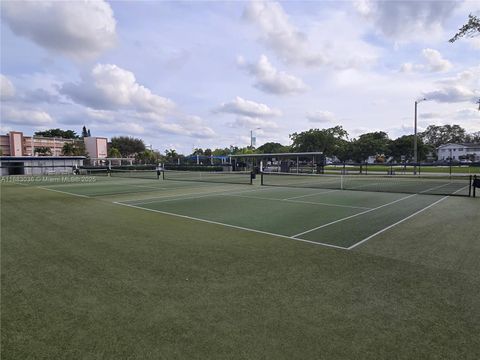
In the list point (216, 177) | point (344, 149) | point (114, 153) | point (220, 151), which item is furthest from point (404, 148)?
point (114, 153)

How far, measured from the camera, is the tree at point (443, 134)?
124875mm

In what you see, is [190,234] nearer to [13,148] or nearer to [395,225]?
[395,225]

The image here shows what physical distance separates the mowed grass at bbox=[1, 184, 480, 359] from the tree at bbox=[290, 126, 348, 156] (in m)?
56.4

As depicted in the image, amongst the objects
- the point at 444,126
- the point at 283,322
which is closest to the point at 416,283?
the point at 283,322

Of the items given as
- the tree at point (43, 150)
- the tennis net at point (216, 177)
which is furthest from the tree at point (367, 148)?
the tree at point (43, 150)

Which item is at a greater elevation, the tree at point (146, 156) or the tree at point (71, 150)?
the tree at point (71, 150)

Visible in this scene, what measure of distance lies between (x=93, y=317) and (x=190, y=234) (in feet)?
13.7

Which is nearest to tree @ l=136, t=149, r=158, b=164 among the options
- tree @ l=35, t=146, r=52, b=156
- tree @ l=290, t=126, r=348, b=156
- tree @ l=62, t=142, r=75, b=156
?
tree @ l=62, t=142, r=75, b=156

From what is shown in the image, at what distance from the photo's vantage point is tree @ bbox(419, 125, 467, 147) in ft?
410

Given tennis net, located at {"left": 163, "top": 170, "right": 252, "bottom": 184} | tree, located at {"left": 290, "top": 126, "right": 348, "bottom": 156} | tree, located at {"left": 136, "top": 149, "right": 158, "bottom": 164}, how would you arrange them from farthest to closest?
1. tree, located at {"left": 136, "top": 149, "right": 158, "bottom": 164}
2. tree, located at {"left": 290, "top": 126, "right": 348, "bottom": 156}
3. tennis net, located at {"left": 163, "top": 170, "right": 252, "bottom": 184}

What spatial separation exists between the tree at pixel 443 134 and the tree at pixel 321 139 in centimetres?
8215

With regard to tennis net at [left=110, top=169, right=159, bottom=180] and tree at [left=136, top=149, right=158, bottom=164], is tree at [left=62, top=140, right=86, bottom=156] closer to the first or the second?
tree at [left=136, top=149, right=158, bottom=164]

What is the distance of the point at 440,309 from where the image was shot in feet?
12.2

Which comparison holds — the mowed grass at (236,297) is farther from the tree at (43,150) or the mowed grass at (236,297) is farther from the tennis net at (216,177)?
the tree at (43,150)
